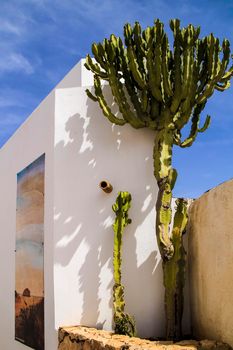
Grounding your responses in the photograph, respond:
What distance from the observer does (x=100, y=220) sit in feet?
21.6

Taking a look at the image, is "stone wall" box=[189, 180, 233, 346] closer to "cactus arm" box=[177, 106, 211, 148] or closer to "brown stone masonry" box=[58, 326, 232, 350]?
"brown stone masonry" box=[58, 326, 232, 350]

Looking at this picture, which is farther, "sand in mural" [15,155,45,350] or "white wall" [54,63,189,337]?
"sand in mural" [15,155,45,350]

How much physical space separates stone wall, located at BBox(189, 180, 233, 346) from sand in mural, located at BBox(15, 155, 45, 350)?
2.40 metres

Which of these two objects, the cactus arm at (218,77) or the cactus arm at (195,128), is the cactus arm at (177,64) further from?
the cactus arm at (195,128)

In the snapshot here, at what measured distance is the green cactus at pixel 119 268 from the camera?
593 cm

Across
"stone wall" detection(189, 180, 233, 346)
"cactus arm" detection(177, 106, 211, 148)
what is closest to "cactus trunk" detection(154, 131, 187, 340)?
"stone wall" detection(189, 180, 233, 346)

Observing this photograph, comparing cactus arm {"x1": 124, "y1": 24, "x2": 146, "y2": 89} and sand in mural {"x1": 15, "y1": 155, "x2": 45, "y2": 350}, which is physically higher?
cactus arm {"x1": 124, "y1": 24, "x2": 146, "y2": 89}

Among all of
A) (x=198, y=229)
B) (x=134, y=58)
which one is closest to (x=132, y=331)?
(x=198, y=229)

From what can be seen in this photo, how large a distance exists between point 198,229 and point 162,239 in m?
0.58

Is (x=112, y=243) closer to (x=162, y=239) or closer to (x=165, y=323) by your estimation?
(x=162, y=239)

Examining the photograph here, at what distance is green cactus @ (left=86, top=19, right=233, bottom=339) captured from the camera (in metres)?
6.04

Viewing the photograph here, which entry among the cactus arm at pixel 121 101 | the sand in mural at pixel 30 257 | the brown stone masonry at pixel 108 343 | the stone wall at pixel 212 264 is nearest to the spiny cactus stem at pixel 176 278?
the stone wall at pixel 212 264

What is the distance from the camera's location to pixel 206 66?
6.35m

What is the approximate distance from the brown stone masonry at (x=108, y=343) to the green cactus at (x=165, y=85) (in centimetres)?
63
